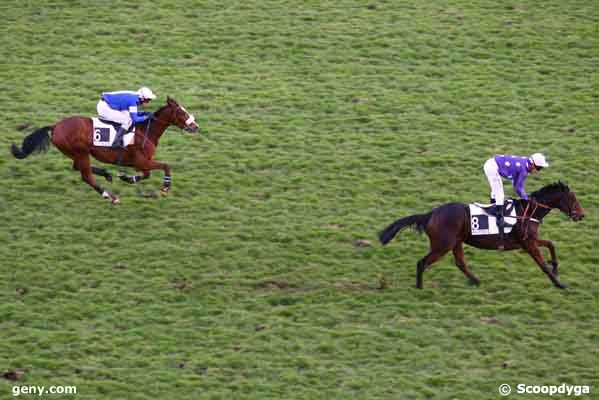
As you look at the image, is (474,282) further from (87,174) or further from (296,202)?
Result: (87,174)

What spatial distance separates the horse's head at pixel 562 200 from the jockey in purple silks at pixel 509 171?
0.34 metres

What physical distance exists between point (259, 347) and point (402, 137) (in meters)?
7.68

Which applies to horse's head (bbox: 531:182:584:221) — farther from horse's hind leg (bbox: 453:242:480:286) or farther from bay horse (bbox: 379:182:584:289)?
horse's hind leg (bbox: 453:242:480:286)

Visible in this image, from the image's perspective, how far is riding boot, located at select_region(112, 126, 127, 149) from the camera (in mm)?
17344

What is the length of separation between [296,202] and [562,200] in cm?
502

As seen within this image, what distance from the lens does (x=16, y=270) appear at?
1638 centimetres

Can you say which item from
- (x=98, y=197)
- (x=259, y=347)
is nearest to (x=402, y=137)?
(x=98, y=197)

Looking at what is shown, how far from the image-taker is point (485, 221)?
608 inches

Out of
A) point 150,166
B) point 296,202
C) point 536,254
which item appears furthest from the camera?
point 296,202

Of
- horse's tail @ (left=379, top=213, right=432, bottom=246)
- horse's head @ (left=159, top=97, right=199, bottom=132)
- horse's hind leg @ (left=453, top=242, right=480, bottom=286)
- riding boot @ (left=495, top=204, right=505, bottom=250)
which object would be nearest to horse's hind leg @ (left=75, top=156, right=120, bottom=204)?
horse's head @ (left=159, top=97, right=199, bottom=132)

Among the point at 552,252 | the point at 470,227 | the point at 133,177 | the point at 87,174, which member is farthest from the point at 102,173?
the point at 552,252

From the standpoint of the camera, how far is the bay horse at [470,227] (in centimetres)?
1543

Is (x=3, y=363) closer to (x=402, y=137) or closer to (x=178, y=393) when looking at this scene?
(x=178, y=393)

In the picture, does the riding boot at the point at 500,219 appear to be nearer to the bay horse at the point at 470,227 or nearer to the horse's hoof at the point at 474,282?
the bay horse at the point at 470,227
